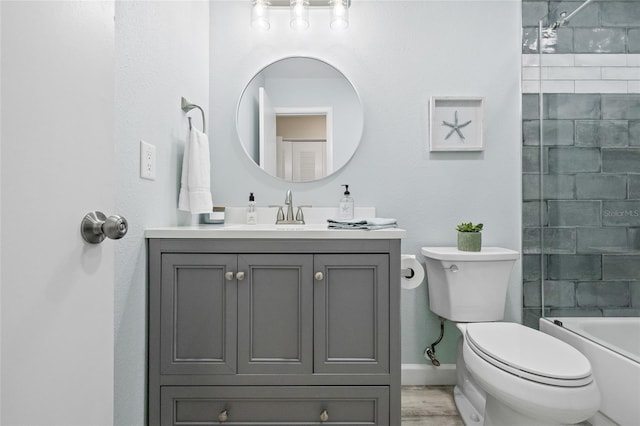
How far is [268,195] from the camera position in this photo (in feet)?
6.53

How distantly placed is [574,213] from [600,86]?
613 mm

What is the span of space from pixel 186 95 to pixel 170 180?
1.46ft

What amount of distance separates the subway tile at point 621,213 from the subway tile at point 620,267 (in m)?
0.15

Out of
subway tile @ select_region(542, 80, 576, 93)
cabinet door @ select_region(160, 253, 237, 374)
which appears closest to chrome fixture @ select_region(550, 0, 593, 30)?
subway tile @ select_region(542, 80, 576, 93)

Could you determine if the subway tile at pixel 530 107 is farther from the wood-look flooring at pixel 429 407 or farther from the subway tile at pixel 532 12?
the wood-look flooring at pixel 429 407

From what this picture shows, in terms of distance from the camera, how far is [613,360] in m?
1.44

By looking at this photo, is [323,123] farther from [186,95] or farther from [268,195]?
[186,95]

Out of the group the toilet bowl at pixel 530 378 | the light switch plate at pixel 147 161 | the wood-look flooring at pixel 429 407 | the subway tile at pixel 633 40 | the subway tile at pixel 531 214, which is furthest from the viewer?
the subway tile at pixel 531 214

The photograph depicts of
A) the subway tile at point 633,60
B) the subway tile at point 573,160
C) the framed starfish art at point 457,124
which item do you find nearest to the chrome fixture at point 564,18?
the subway tile at point 633,60

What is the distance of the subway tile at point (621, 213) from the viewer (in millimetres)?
1548

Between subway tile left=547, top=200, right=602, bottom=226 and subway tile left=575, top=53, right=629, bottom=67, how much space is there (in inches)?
25.0

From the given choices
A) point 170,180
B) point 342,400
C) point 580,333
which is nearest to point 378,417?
point 342,400

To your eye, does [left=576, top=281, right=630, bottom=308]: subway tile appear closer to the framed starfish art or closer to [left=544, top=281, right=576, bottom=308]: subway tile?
[left=544, top=281, right=576, bottom=308]: subway tile

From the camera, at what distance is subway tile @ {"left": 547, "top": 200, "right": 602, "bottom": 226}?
169 centimetres
